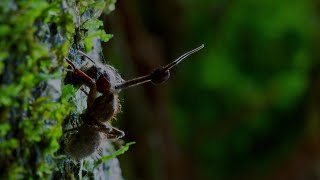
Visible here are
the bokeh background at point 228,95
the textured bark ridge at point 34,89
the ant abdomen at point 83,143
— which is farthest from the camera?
the bokeh background at point 228,95

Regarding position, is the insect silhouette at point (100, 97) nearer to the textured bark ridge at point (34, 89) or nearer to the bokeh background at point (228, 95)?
the textured bark ridge at point (34, 89)

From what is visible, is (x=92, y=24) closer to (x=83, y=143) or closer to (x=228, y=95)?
(x=83, y=143)

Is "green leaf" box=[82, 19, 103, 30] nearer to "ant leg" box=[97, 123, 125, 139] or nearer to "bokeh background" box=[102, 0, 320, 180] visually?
"ant leg" box=[97, 123, 125, 139]

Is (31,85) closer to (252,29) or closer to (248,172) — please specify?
(252,29)

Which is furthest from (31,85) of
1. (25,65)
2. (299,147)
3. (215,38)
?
(299,147)

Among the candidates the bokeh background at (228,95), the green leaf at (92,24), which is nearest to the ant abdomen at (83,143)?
the green leaf at (92,24)

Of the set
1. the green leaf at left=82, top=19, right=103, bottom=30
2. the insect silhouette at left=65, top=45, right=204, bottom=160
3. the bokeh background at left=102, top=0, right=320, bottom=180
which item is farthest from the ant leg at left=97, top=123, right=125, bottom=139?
the bokeh background at left=102, top=0, right=320, bottom=180
